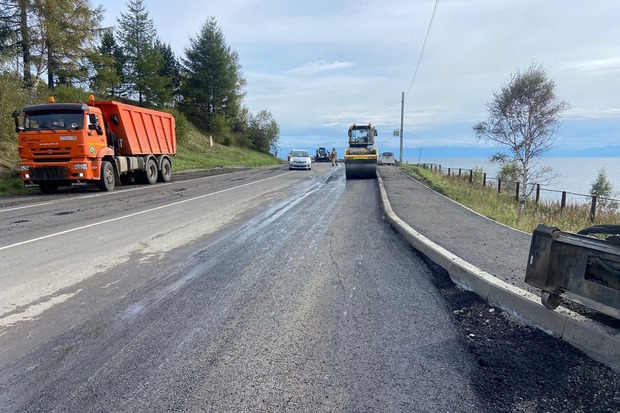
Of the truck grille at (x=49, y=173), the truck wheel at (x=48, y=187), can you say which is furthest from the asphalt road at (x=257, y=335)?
the truck wheel at (x=48, y=187)

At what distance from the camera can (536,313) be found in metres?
3.75

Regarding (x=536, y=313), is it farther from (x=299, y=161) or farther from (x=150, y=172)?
(x=299, y=161)

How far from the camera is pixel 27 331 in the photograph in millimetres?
3783

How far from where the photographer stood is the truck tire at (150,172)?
784 inches

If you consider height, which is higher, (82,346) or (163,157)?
(163,157)

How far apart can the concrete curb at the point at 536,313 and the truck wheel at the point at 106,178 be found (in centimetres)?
1459

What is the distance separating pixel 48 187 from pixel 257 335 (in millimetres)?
16363

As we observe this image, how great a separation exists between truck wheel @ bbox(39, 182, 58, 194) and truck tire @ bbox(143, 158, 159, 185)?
422 cm

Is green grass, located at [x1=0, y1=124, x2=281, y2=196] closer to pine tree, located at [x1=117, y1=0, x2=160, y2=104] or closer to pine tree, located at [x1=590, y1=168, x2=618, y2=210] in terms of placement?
pine tree, located at [x1=117, y1=0, x2=160, y2=104]

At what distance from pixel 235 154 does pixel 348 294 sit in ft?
148

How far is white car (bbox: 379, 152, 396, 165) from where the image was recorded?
158 feet

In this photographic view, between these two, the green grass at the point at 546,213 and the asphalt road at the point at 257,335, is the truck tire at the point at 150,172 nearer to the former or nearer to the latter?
the asphalt road at the point at 257,335

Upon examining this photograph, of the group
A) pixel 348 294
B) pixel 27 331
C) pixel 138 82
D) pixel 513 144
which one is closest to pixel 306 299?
pixel 348 294

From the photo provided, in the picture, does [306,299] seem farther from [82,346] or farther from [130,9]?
[130,9]
